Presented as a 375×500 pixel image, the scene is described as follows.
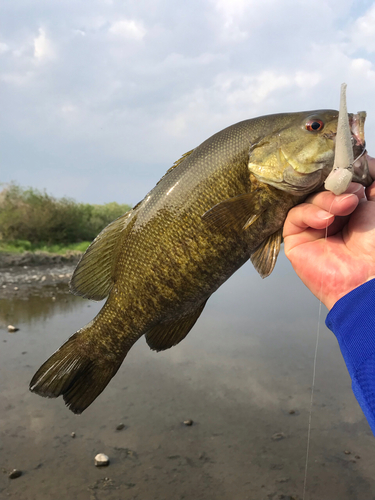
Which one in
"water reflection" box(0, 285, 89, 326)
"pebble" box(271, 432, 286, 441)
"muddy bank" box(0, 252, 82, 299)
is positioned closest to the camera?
"pebble" box(271, 432, 286, 441)

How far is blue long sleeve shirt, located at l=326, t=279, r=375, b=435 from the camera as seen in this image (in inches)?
57.5

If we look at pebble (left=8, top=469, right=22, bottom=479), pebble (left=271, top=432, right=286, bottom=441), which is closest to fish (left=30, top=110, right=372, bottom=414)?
pebble (left=8, top=469, right=22, bottom=479)

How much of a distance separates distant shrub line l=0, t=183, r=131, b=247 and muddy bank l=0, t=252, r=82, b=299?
3498 millimetres

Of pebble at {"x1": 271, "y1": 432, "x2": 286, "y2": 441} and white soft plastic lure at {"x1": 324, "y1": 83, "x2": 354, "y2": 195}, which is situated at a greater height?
white soft plastic lure at {"x1": 324, "y1": 83, "x2": 354, "y2": 195}

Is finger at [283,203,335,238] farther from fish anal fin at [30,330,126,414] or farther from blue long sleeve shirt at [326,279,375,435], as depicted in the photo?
fish anal fin at [30,330,126,414]

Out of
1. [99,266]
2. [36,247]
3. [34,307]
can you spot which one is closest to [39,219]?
[36,247]

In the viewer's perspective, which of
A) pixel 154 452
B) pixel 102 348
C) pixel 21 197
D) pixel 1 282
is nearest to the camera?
pixel 102 348

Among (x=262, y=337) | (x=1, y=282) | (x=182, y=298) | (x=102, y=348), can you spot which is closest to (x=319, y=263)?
(x=182, y=298)

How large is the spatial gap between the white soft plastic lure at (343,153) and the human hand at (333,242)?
95 millimetres

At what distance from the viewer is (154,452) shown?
13.4ft

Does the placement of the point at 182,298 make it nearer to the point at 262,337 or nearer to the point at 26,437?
the point at 26,437

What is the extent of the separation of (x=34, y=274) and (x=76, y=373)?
1549cm

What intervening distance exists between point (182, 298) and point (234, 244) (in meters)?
0.42

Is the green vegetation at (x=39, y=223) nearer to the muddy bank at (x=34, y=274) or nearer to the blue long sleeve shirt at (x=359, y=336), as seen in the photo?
the muddy bank at (x=34, y=274)
